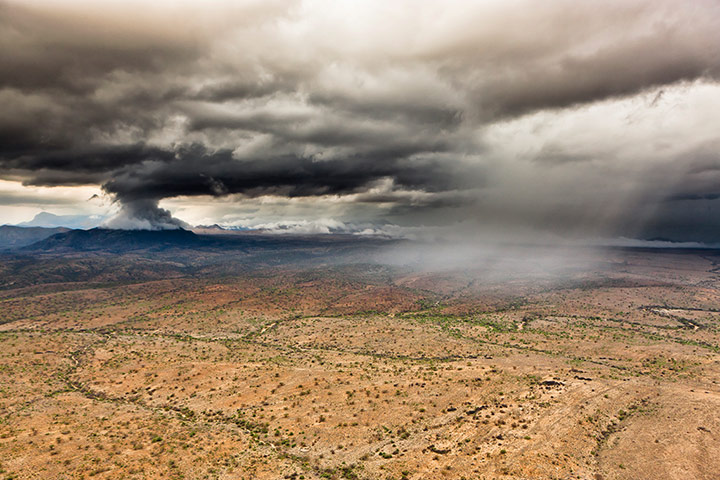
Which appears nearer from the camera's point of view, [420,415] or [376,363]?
[420,415]

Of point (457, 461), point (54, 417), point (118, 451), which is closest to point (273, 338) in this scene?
point (54, 417)

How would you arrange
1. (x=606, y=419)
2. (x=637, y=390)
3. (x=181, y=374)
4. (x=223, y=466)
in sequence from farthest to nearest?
(x=181, y=374) < (x=637, y=390) < (x=606, y=419) < (x=223, y=466)

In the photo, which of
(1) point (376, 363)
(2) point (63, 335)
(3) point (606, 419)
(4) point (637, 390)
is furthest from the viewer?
(2) point (63, 335)

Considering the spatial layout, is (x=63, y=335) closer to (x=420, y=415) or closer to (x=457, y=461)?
(x=420, y=415)

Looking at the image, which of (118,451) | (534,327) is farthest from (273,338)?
(534,327)

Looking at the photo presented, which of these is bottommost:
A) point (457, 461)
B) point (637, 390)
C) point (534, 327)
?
point (534, 327)

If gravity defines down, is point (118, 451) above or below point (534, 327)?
above
